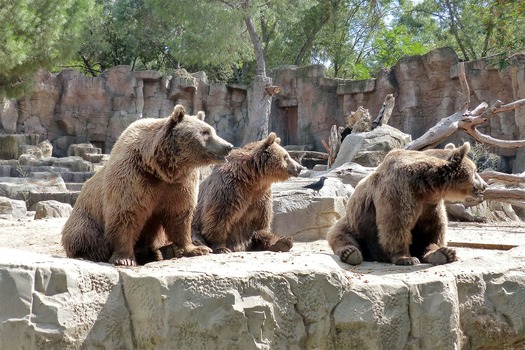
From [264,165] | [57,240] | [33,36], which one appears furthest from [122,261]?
[33,36]

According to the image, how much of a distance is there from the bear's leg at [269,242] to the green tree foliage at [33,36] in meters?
12.2

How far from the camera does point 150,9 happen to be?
99.2 ft

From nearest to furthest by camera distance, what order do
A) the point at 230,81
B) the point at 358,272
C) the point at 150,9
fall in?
the point at 358,272 < the point at 150,9 < the point at 230,81

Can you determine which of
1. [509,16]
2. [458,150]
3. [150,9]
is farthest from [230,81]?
[458,150]

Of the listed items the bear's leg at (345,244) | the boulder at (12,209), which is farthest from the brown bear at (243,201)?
the boulder at (12,209)

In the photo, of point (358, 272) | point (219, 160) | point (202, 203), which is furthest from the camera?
point (202, 203)

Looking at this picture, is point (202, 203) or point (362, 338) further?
point (202, 203)

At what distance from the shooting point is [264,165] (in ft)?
19.3

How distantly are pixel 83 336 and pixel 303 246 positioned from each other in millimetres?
3926

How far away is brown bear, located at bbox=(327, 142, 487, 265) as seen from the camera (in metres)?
4.83

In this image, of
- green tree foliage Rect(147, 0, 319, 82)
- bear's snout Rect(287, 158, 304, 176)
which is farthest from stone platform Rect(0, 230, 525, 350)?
green tree foliage Rect(147, 0, 319, 82)

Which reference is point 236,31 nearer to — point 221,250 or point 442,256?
point 221,250

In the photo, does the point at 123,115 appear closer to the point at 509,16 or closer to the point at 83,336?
the point at 509,16

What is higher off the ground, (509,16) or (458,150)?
(509,16)
